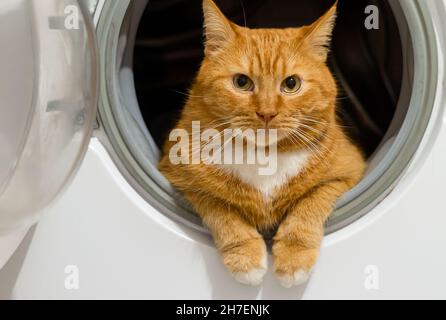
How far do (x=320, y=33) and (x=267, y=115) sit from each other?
7.6 inches

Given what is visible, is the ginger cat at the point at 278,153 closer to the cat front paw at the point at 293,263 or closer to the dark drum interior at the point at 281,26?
the cat front paw at the point at 293,263

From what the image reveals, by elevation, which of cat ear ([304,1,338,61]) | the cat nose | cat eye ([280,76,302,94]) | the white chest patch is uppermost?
cat ear ([304,1,338,61])

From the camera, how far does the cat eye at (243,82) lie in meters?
1.15

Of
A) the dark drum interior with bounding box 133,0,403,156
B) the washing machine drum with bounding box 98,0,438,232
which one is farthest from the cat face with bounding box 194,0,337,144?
the dark drum interior with bounding box 133,0,403,156

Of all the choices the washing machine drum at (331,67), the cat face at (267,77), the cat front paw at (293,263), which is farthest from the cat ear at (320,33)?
the cat front paw at (293,263)

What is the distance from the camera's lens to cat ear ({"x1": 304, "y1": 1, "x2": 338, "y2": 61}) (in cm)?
115

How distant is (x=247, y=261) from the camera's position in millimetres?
1151

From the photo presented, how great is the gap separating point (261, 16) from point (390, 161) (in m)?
0.66

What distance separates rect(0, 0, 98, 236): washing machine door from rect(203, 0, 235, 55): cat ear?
0.68 ft

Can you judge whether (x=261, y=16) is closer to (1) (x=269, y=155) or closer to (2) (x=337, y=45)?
(2) (x=337, y=45)

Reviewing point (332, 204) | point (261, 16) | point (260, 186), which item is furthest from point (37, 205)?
point (261, 16)

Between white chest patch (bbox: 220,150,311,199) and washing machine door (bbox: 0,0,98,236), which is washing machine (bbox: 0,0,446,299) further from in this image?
white chest patch (bbox: 220,150,311,199)

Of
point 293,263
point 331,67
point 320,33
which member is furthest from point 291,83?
point 331,67

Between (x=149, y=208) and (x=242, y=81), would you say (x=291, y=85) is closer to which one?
(x=242, y=81)
